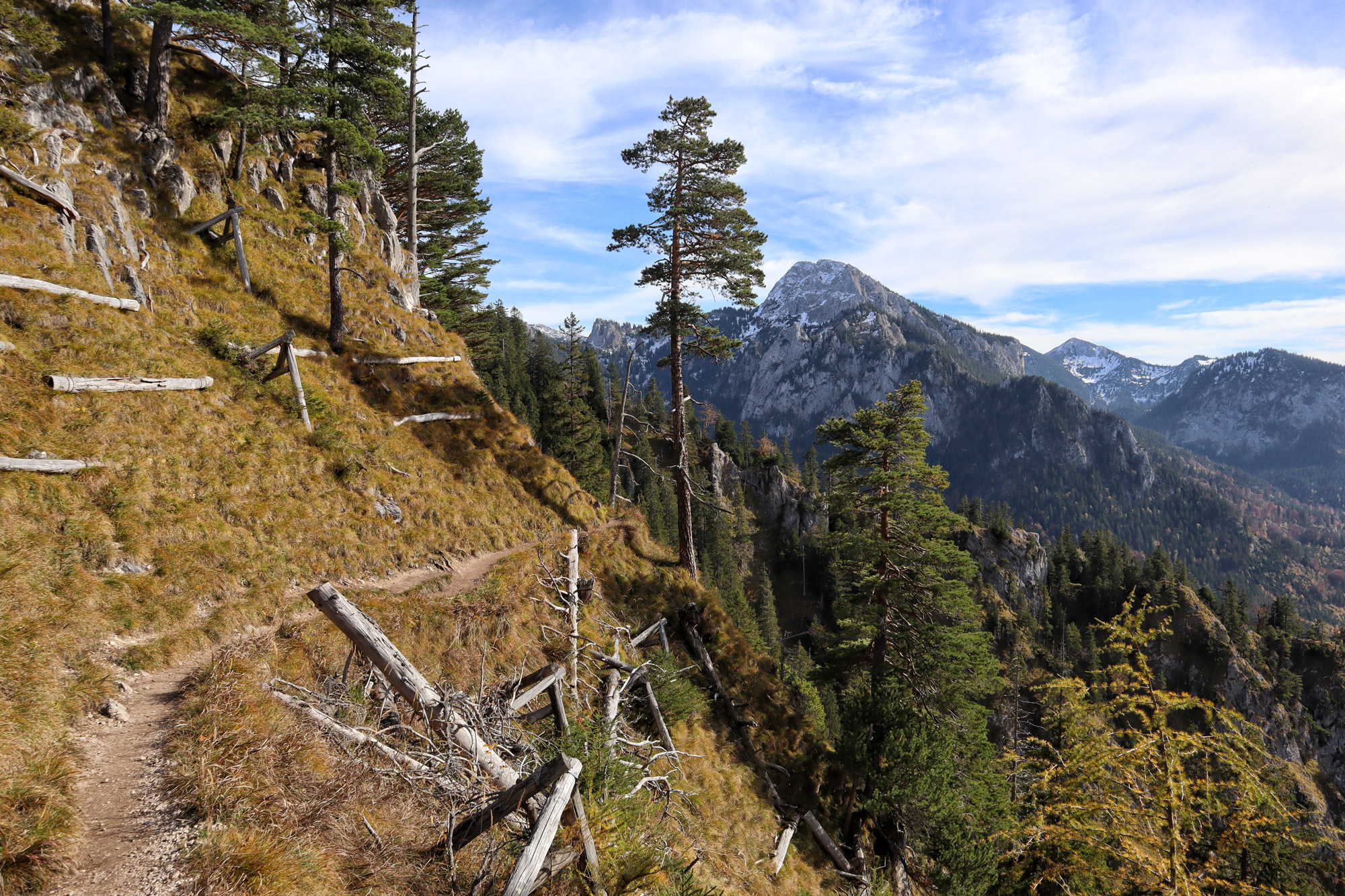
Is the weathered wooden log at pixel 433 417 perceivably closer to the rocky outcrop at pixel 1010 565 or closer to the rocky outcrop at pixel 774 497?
the rocky outcrop at pixel 774 497

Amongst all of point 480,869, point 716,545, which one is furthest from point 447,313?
point 716,545

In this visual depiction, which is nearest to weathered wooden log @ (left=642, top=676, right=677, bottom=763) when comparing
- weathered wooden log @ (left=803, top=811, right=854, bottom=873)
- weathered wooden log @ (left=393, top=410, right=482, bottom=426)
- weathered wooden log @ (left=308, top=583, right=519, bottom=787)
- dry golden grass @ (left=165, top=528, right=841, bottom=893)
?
dry golden grass @ (left=165, top=528, right=841, bottom=893)

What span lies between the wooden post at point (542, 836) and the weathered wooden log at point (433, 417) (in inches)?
619

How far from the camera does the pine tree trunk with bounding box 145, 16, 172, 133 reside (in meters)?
16.3

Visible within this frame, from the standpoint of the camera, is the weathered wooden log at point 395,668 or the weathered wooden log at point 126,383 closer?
the weathered wooden log at point 395,668

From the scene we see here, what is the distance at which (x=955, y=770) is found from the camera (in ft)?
54.8

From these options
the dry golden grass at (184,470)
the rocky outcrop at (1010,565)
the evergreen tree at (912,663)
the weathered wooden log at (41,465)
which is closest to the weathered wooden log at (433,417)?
the dry golden grass at (184,470)

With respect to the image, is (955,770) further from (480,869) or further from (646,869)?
(480,869)

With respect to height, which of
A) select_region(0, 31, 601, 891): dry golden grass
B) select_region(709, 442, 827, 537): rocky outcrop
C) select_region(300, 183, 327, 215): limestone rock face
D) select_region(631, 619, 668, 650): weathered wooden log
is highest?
select_region(300, 183, 327, 215): limestone rock face

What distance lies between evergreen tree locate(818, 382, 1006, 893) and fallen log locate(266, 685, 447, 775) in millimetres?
12223

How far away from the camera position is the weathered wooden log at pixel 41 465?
28.4 ft

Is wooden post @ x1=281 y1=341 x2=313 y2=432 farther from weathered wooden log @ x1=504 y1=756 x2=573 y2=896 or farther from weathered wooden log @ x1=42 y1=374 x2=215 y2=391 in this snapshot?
weathered wooden log @ x1=504 y1=756 x2=573 y2=896

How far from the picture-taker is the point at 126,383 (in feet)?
37.9

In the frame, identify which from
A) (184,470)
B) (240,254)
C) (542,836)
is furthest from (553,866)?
(240,254)
